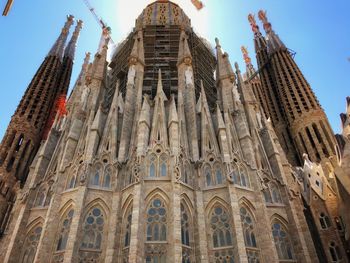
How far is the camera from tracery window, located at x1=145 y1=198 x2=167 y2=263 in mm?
16312

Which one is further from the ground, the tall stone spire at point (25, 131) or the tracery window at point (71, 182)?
the tall stone spire at point (25, 131)

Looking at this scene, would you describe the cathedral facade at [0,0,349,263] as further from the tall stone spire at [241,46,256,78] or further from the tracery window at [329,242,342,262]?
the tall stone spire at [241,46,256,78]

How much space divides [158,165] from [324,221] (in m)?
13.5

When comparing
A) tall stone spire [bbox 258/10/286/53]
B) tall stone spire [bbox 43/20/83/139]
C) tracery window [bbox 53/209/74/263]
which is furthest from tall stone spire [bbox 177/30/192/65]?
tall stone spire [bbox 258/10/286/53]

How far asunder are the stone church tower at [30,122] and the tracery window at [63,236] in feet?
46.9

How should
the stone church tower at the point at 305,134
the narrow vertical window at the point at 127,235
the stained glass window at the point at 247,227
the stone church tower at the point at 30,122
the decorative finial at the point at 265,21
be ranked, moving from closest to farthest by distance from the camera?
the narrow vertical window at the point at 127,235 → the stained glass window at the point at 247,227 → the stone church tower at the point at 305,134 → the stone church tower at the point at 30,122 → the decorative finial at the point at 265,21

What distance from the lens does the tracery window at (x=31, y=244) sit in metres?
18.8

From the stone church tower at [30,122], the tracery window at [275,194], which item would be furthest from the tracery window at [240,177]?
the stone church tower at [30,122]

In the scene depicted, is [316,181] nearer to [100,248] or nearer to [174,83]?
[174,83]

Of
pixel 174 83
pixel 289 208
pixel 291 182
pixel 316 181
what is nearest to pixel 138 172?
pixel 289 208

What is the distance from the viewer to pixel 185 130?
2208 cm

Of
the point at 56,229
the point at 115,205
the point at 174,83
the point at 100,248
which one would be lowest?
the point at 100,248

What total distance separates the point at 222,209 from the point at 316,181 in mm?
13265

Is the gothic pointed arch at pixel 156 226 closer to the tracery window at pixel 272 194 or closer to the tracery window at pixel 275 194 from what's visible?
the tracery window at pixel 272 194
